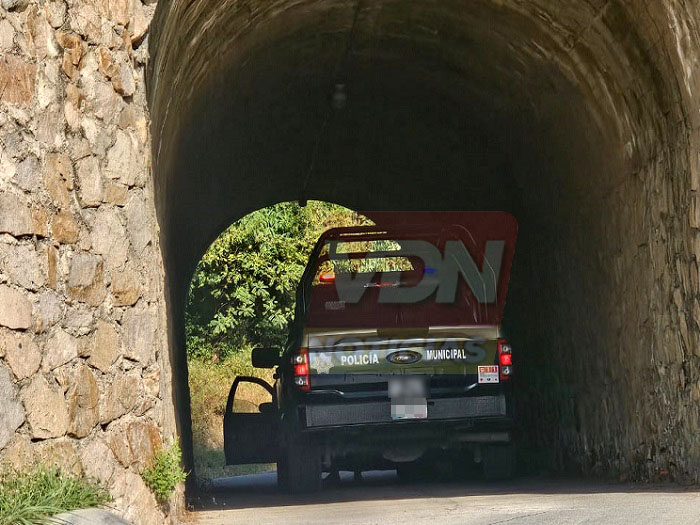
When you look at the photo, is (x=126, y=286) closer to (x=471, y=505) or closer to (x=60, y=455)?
(x=60, y=455)

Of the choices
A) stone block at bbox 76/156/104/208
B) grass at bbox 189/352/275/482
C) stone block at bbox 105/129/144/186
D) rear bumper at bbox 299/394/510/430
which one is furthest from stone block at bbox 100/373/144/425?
grass at bbox 189/352/275/482

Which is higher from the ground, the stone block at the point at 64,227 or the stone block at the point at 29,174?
the stone block at the point at 29,174

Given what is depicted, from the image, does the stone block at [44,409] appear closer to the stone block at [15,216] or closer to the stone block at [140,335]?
the stone block at [15,216]

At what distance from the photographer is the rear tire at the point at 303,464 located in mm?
9945

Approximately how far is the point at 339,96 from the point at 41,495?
911 cm

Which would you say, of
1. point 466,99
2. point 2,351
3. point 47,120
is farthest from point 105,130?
point 466,99

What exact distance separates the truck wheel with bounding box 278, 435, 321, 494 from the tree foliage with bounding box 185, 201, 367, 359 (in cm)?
2004

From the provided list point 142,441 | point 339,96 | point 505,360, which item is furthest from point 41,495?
point 339,96

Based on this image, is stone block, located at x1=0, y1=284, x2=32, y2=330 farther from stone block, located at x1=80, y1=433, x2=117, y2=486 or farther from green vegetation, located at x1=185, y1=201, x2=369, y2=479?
green vegetation, located at x1=185, y1=201, x2=369, y2=479

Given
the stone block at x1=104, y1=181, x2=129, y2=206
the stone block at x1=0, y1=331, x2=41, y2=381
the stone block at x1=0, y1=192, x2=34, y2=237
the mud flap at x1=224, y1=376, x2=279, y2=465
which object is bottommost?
the mud flap at x1=224, y1=376, x2=279, y2=465

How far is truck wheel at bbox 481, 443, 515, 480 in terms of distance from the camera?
1051cm

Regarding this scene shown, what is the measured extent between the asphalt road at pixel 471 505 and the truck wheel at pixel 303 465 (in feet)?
0.34

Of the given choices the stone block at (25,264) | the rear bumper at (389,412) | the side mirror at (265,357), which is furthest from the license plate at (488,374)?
the stone block at (25,264)

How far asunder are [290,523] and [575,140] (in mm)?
5193
